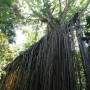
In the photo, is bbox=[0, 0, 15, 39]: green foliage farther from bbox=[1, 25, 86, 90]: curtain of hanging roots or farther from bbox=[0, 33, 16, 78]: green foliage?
bbox=[1, 25, 86, 90]: curtain of hanging roots

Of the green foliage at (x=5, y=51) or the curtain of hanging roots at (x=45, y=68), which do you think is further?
the green foliage at (x=5, y=51)

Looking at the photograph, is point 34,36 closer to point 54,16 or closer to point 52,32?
point 54,16

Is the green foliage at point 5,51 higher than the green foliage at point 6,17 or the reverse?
the reverse

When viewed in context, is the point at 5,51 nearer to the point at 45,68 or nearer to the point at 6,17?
the point at 45,68

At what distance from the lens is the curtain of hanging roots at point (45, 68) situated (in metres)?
6.01

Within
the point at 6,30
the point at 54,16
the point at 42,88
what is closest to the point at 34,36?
the point at 54,16

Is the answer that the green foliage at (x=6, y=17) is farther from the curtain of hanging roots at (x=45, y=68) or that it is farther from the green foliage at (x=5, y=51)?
the curtain of hanging roots at (x=45, y=68)

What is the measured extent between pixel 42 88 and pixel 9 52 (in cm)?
200

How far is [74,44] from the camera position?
720cm

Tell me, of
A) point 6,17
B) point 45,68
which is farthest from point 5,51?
point 6,17

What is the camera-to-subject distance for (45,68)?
6.30m

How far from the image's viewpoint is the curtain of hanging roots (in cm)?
601

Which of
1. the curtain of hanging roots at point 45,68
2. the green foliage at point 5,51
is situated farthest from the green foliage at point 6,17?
the curtain of hanging roots at point 45,68

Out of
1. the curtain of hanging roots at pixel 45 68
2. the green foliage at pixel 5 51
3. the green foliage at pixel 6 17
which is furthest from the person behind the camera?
the green foliage at pixel 5 51
